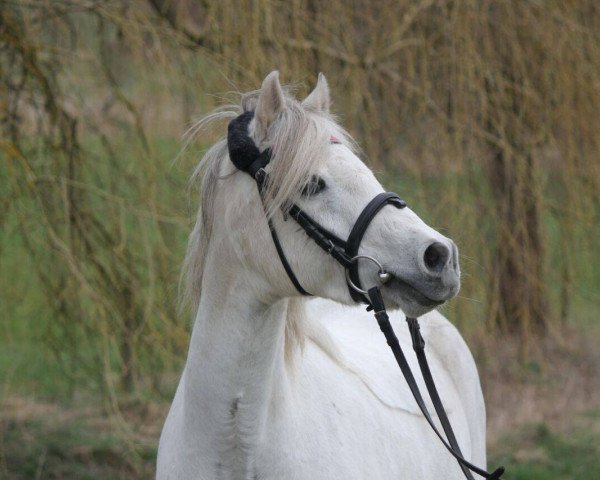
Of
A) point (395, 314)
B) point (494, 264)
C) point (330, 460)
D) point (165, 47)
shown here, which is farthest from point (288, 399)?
point (494, 264)

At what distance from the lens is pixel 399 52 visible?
5434 mm

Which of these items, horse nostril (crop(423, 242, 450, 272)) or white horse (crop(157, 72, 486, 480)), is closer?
horse nostril (crop(423, 242, 450, 272))

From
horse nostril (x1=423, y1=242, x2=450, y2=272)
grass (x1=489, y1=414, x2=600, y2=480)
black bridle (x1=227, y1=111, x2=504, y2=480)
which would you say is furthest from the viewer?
grass (x1=489, y1=414, x2=600, y2=480)

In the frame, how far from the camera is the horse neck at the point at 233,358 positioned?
2.46m

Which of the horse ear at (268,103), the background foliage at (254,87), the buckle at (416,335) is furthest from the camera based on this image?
the background foliage at (254,87)

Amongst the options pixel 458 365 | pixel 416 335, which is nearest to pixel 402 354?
pixel 416 335

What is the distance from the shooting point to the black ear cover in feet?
8.02

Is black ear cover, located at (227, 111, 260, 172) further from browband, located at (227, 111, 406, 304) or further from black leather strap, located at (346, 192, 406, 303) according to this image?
black leather strap, located at (346, 192, 406, 303)

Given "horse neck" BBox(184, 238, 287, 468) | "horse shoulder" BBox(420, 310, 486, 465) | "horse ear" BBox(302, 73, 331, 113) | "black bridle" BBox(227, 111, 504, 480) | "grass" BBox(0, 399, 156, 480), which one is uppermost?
"horse ear" BBox(302, 73, 331, 113)

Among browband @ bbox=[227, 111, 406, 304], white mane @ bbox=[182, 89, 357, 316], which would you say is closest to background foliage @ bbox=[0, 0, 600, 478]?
white mane @ bbox=[182, 89, 357, 316]

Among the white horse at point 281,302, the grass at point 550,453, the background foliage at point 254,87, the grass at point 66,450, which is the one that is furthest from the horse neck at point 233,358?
the grass at point 550,453

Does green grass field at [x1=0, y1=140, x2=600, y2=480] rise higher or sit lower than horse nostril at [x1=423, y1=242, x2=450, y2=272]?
Result: lower

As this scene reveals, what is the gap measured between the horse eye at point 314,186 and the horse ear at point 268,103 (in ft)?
0.69

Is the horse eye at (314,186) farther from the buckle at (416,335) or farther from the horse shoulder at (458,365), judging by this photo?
the horse shoulder at (458,365)
